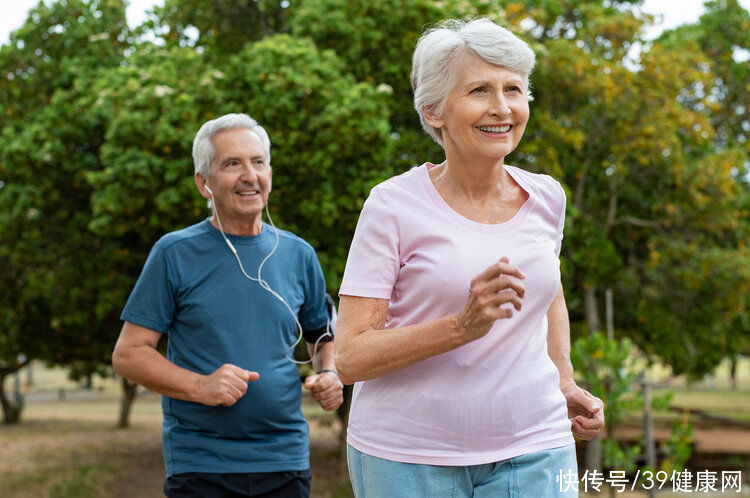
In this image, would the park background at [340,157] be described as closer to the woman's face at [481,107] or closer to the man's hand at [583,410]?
the man's hand at [583,410]

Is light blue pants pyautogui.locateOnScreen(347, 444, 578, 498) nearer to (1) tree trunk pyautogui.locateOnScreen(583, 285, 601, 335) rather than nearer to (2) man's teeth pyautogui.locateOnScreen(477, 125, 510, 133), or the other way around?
(2) man's teeth pyautogui.locateOnScreen(477, 125, 510, 133)

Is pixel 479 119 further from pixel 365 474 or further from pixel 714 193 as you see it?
pixel 714 193

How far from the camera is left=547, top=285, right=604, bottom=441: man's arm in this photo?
223 centimetres

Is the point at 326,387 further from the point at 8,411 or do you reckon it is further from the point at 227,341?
the point at 8,411

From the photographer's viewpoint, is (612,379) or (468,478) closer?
(468,478)

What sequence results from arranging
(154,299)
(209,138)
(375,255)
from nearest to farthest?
(375,255) → (154,299) → (209,138)

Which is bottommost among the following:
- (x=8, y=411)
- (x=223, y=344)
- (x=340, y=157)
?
(x=8, y=411)

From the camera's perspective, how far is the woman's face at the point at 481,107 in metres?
2.01

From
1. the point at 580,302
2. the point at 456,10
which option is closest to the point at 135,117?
the point at 456,10

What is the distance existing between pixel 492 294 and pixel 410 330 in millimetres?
220

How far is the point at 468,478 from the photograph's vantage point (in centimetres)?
196

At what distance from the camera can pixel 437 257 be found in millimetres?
1933

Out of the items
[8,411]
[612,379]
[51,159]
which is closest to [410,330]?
[612,379]

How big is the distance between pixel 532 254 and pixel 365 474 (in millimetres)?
639
